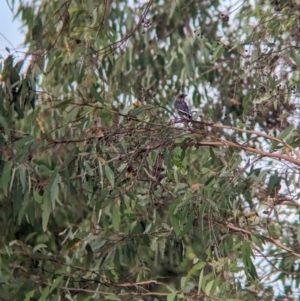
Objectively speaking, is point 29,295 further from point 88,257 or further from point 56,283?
point 88,257

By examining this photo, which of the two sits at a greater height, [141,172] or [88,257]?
[141,172]

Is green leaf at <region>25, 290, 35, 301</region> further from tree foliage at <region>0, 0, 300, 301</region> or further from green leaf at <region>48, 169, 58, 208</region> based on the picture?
green leaf at <region>48, 169, 58, 208</region>

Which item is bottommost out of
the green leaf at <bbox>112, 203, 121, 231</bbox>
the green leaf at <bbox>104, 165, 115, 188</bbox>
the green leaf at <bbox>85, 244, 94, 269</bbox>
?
the green leaf at <bbox>85, 244, 94, 269</bbox>

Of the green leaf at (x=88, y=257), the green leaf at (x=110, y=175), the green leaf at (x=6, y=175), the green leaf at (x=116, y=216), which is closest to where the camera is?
the green leaf at (x=110, y=175)

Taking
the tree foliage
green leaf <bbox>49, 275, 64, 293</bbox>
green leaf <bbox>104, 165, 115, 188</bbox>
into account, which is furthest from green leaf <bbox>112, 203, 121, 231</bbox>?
green leaf <bbox>104, 165, 115, 188</bbox>

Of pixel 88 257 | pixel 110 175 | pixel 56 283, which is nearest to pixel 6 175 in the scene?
pixel 110 175

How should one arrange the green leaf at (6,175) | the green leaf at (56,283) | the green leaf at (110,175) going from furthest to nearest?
the green leaf at (56,283)
the green leaf at (6,175)
the green leaf at (110,175)

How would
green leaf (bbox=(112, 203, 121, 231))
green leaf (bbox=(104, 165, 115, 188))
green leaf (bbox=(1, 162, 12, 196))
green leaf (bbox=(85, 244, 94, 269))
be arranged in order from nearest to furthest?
1. green leaf (bbox=(104, 165, 115, 188))
2. green leaf (bbox=(1, 162, 12, 196))
3. green leaf (bbox=(112, 203, 121, 231))
4. green leaf (bbox=(85, 244, 94, 269))

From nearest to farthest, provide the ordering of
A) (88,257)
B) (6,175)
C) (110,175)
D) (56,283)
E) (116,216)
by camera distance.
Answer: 1. (110,175)
2. (6,175)
3. (116,216)
4. (56,283)
5. (88,257)

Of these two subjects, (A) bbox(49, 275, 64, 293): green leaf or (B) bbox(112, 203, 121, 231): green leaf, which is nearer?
(B) bbox(112, 203, 121, 231): green leaf

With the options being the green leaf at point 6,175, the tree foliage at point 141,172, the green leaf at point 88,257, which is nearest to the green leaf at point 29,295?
the tree foliage at point 141,172

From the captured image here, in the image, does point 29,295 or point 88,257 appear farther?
point 88,257

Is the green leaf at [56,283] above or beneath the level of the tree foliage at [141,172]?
beneath

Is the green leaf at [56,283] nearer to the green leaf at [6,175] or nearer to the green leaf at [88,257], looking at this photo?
the green leaf at [88,257]
